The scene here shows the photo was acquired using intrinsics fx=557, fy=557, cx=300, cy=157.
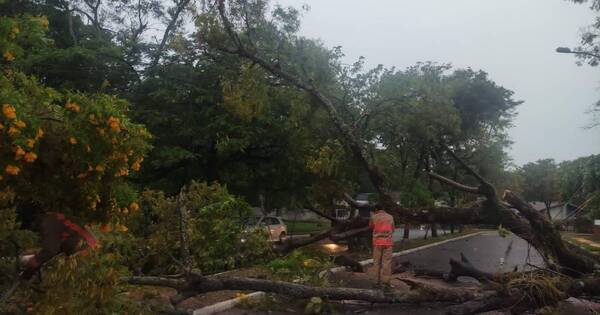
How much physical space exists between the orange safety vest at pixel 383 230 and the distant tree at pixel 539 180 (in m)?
56.8

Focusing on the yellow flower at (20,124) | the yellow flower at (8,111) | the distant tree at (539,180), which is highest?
the distant tree at (539,180)

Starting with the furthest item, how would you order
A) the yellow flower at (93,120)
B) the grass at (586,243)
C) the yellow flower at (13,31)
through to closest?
the grass at (586,243) → the yellow flower at (13,31) → the yellow flower at (93,120)

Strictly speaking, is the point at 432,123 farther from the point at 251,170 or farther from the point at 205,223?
the point at 205,223

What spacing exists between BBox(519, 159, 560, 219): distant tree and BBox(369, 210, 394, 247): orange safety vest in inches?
2235

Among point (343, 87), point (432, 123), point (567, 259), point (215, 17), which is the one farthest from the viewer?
point (343, 87)

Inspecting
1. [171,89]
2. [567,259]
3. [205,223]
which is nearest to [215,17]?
[205,223]

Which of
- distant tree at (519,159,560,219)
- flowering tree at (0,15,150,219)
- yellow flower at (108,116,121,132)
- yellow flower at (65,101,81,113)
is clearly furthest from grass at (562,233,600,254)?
distant tree at (519,159,560,219)

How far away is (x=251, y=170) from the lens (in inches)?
756

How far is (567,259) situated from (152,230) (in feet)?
25.9

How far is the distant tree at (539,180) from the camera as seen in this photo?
63.5m

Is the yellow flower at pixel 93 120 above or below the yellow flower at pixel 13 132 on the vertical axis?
above

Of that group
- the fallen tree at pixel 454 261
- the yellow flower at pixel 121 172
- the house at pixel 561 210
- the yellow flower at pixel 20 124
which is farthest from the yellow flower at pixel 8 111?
the house at pixel 561 210

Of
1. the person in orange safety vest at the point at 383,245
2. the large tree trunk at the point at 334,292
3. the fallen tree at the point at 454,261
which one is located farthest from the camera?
the person in orange safety vest at the point at 383,245

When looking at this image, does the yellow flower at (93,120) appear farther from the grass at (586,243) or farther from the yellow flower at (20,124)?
the grass at (586,243)
